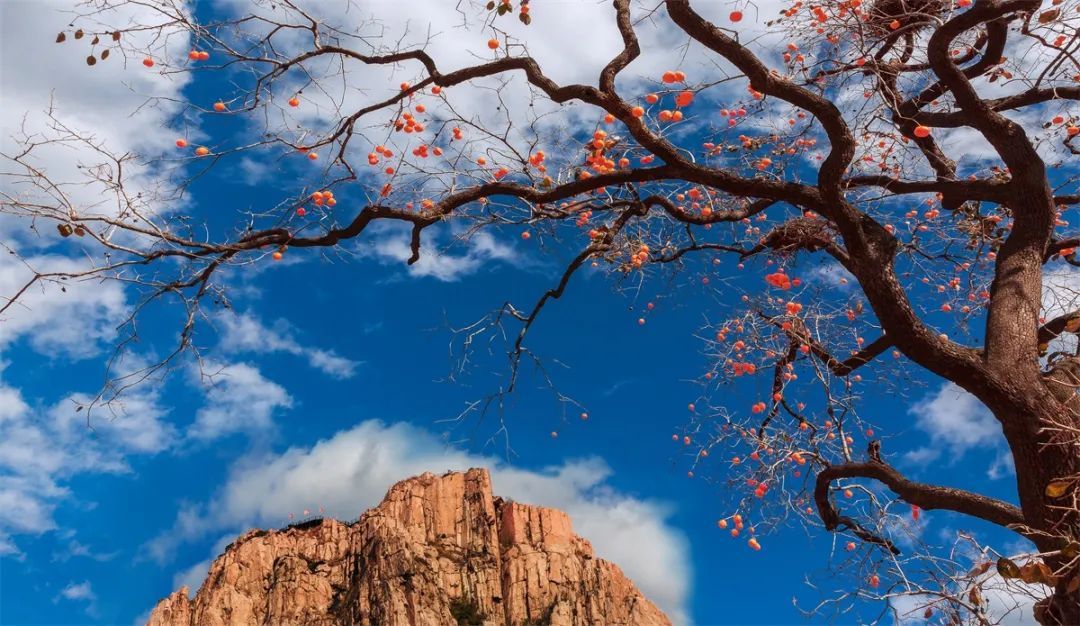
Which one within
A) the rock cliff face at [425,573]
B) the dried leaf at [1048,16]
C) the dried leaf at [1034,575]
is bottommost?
the dried leaf at [1034,575]

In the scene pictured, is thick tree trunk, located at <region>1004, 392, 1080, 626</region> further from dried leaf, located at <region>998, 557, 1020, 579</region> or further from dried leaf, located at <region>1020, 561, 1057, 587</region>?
dried leaf, located at <region>998, 557, 1020, 579</region>

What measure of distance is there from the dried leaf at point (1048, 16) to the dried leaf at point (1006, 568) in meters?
3.31

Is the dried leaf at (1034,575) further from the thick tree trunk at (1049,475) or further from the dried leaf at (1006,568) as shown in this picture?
the thick tree trunk at (1049,475)

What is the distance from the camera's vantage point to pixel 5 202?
5992 millimetres

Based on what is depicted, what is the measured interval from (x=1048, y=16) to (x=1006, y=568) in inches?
134

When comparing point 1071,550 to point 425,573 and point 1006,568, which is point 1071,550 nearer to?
point 1006,568

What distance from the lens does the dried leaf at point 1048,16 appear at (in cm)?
552

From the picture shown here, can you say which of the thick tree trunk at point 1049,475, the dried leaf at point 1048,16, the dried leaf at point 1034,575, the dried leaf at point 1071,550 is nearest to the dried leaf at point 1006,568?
the dried leaf at point 1034,575

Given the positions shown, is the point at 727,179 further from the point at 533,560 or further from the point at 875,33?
the point at 533,560

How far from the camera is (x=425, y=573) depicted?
359 ft

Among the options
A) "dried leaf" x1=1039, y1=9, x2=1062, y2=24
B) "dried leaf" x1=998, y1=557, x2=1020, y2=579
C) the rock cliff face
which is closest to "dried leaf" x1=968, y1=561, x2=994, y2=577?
"dried leaf" x1=998, y1=557, x2=1020, y2=579

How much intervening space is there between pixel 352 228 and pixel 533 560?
11314 centimetres

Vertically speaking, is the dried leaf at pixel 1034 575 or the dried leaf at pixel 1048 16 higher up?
the dried leaf at pixel 1048 16

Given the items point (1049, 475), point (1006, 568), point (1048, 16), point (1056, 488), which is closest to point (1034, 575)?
point (1006, 568)
